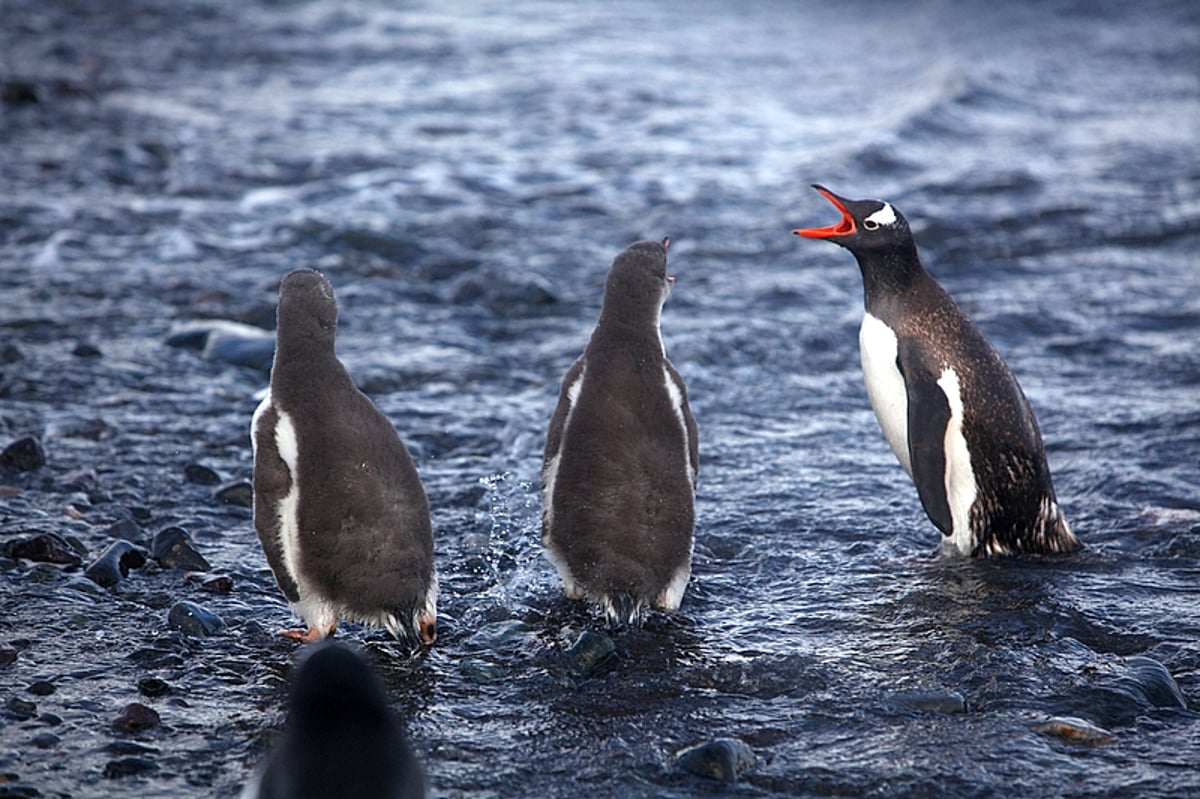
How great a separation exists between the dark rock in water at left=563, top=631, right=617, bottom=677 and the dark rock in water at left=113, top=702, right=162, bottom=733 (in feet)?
4.09

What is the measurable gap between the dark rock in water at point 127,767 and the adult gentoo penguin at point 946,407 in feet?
9.92

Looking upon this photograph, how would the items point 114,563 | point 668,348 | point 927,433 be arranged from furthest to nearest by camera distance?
1. point 668,348
2. point 927,433
3. point 114,563

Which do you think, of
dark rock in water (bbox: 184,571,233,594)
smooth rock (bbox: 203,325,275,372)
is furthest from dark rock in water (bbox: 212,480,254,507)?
smooth rock (bbox: 203,325,275,372)

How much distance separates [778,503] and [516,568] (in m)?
1.27

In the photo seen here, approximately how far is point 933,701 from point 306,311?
2.32 meters

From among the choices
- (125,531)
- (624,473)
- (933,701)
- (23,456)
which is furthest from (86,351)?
(933,701)

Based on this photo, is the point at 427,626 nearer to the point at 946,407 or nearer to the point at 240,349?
the point at 946,407

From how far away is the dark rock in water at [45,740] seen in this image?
4.06m

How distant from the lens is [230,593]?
518 cm

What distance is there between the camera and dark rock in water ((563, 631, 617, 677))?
4.67 metres

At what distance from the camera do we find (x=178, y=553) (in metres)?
5.34

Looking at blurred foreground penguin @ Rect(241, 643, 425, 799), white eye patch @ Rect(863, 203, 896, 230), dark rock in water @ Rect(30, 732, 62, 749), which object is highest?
white eye patch @ Rect(863, 203, 896, 230)

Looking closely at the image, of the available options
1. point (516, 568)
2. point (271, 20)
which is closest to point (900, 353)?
point (516, 568)

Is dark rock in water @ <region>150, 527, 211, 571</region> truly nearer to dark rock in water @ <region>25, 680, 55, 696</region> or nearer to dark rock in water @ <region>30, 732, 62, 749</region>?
dark rock in water @ <region>25, 680, 55, 696</region>
